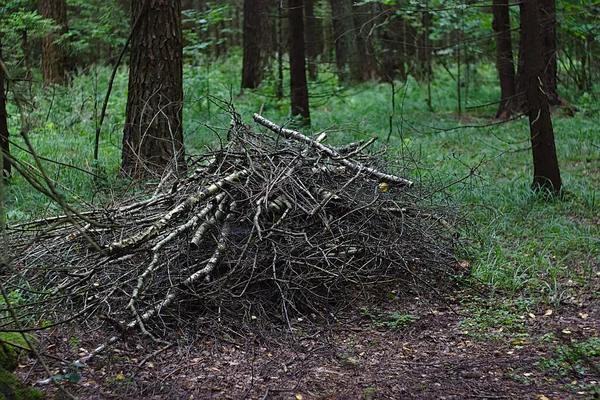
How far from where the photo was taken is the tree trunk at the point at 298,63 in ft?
37.4

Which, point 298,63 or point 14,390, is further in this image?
point 298,63

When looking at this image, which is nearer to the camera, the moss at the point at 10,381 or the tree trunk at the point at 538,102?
the moss at the point at 10,381

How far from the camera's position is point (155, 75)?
7629 millimetres

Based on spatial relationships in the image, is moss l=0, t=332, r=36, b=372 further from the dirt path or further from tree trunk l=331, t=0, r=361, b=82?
tree trunk l=331, t=0, r=361, b=82

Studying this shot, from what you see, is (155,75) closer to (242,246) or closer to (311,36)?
(242,246)

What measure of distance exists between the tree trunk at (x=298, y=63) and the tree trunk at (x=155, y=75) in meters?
4.14

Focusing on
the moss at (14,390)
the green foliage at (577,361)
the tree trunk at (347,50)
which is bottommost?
the green foliage at (577,361)

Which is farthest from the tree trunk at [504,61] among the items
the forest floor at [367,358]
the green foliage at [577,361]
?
the green foliage at [577,361]

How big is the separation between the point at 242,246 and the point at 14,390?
2.14m

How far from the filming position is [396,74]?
20.1 metres

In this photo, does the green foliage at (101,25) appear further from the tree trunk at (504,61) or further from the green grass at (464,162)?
the tree trunk at (504,61)

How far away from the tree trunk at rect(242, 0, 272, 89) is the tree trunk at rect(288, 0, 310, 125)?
16.4 ft

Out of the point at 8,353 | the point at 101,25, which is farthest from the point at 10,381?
the point at 101,25

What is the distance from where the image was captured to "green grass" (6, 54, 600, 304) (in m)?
5.84
